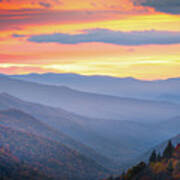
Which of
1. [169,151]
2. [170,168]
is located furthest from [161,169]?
[169,151]

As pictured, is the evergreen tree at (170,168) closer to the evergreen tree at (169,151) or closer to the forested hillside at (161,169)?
the forested hillside at (161,169)

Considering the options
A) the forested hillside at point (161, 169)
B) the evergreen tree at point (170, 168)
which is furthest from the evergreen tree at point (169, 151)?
the evergreen tree at point (170, 168)

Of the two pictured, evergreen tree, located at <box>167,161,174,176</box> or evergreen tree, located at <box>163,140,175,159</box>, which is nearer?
evergreen tree, located at <box>167,161,174,176</box>

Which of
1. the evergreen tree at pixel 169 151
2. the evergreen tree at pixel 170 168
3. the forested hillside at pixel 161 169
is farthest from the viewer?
the evergreen tree at pixel 169 151

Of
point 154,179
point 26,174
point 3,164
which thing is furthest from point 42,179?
point 154,179

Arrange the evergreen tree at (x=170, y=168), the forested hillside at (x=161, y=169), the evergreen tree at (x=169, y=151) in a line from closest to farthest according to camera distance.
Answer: the forested hillside at (x=161, y=169), the evergreen tree at (x=170, y=168), the evergreen tree at (x=169, y=151)

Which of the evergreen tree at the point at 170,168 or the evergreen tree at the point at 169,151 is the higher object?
the evergreen tree at the point at 169,151

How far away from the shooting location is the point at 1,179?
169m

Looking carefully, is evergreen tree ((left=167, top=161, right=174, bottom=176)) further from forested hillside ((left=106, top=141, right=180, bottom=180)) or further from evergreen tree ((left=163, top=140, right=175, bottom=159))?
evergreen tree ((left=163, top=140, right=175, bottom=159))

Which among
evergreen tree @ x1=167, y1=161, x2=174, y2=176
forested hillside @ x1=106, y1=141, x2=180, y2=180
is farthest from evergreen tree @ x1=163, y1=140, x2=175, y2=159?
evergreen tree @ x1=167, y1=161, x2=174, y2=176

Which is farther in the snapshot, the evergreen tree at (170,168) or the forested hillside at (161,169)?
the evergreen tree at (170,168)

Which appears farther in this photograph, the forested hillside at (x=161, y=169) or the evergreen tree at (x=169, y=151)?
the evergreen tree at (x=169, y=151)

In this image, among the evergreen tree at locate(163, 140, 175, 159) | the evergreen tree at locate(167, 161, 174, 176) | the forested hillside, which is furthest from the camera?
the evergreen tree at locate(163, 140, 175, 159)

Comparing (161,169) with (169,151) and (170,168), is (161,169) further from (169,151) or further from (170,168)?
(169,151)
